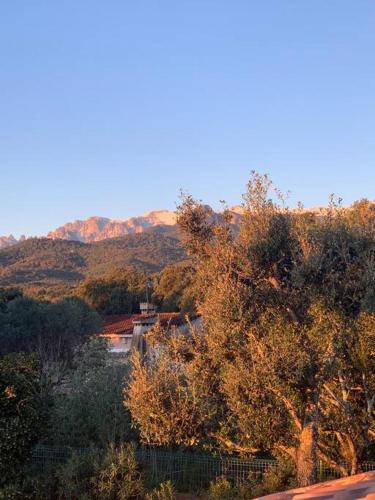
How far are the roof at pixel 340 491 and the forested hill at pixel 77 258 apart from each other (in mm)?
85491

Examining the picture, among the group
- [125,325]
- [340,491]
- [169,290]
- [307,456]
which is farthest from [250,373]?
[169,290]

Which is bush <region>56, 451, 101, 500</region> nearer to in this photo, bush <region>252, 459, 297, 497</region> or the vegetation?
the vegetation

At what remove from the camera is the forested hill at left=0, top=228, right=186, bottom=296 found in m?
98.9

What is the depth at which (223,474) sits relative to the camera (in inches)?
498

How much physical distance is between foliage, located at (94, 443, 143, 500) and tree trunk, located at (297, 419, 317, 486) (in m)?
3.49

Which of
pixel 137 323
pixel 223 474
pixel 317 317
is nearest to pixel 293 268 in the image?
pixel 317 317

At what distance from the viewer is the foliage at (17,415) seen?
40.1 ft

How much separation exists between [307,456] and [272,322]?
246 cm

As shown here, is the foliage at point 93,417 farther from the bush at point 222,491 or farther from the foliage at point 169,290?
the foliage at point 169,290

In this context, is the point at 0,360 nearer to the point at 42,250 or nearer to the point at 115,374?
the point at 115,374

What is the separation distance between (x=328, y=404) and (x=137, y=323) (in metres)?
21.9

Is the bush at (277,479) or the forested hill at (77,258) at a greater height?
the forested hill at (77,258)

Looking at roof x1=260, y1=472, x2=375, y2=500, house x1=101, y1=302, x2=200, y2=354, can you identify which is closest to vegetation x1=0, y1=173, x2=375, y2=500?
roof x1=260, y1=472, x2=375, y2=500

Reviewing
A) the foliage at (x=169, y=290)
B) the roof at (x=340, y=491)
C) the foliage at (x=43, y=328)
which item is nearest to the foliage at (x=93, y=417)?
the roof at (x=340, y=491)
